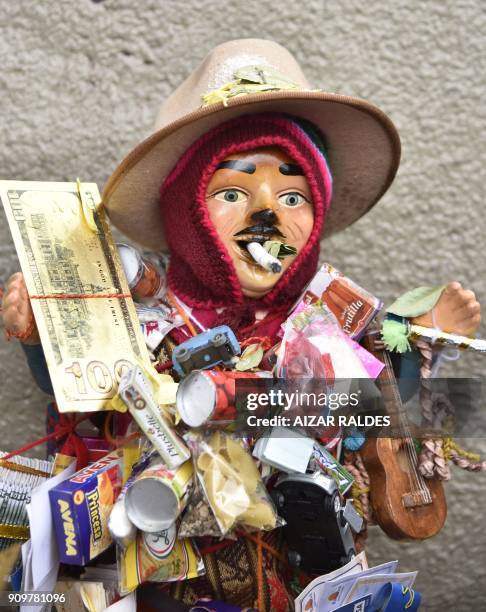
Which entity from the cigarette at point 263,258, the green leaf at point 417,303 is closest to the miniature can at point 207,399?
the cigarette at point 263,258

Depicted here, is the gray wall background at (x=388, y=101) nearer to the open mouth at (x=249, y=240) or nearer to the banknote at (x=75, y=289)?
the banknote at (x=75, y=289)

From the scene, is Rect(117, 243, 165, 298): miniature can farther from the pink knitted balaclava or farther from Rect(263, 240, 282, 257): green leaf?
Rect(263, 240, 282, 257): green leaf

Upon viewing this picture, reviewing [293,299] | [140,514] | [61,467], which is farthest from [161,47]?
[140,514]

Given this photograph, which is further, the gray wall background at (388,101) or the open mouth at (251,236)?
the gray wall background at (388,101)

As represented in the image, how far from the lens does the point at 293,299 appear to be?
1.39 m

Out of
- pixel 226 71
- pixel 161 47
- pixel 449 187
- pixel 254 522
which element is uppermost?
pixel 161 47

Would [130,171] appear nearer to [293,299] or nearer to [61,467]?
[293,299]

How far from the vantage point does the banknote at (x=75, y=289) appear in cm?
120

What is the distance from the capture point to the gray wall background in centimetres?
170

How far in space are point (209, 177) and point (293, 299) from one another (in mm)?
264

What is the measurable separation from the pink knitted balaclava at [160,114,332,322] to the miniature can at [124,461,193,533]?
1.16 ft

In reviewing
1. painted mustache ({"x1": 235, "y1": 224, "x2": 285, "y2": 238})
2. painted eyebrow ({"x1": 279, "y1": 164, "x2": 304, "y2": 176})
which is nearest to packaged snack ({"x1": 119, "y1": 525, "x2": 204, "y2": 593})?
painted mustache ({"x1": 235, "y1": 224, "x2": 285, "y2": 238})

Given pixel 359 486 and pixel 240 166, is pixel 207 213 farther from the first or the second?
pixel 359 486

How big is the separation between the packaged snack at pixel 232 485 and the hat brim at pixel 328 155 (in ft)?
1.50
